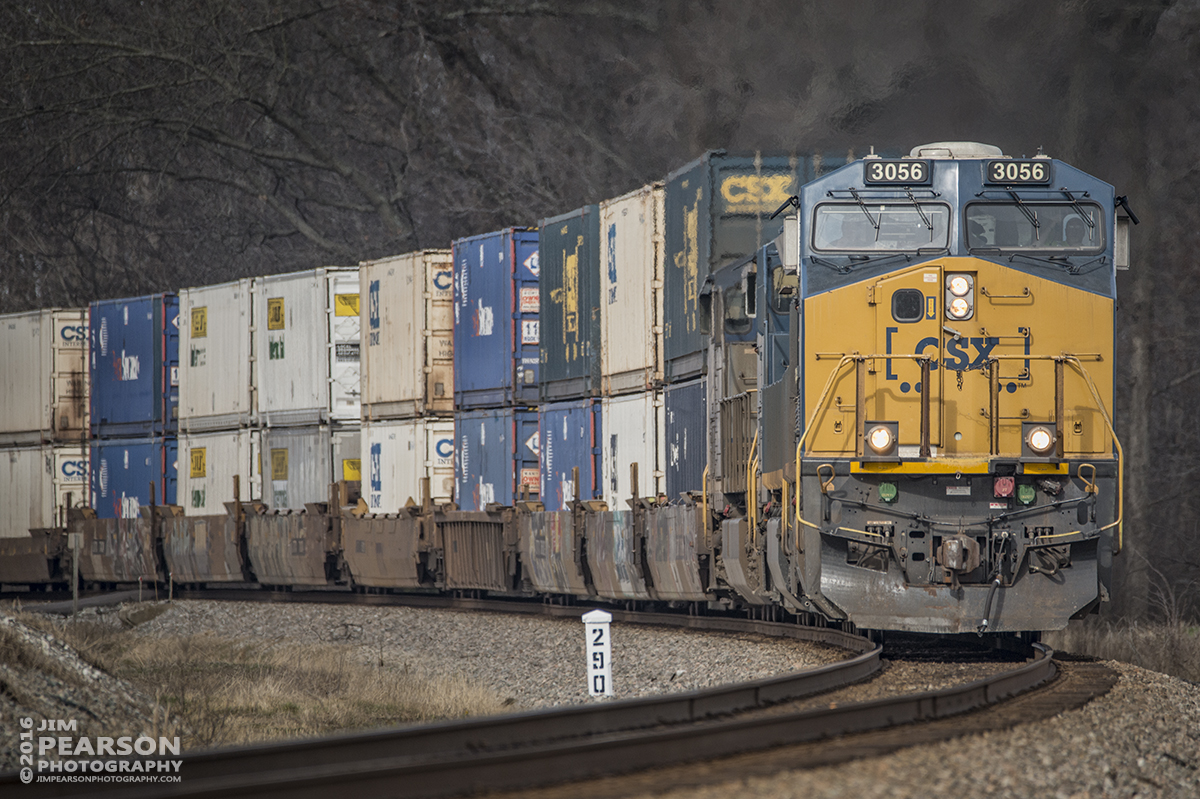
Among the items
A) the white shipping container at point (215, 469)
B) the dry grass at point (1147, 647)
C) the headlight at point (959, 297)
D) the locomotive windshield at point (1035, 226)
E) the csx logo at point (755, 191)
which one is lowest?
the dry grass at point (1147, 647)

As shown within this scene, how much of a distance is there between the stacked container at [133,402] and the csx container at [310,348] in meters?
2.82

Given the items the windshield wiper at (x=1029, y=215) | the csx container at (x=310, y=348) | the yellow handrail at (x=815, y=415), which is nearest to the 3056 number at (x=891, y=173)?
the windshield wiper at (x=1029, y=215)

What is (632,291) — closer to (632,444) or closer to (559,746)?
(632,444)

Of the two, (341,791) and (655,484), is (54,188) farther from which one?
(341,791)

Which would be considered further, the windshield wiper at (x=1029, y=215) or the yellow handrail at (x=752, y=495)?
the yellow handrail at (x=752, y=495)

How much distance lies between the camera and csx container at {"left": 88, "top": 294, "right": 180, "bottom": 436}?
25484 mm

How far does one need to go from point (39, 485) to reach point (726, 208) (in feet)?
58.3

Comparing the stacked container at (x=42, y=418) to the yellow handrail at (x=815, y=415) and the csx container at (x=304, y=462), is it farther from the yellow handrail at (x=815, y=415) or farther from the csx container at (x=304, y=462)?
the yellow handrail at (x=815, y=415)

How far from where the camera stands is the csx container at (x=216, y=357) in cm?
2384

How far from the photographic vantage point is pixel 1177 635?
14367 mm

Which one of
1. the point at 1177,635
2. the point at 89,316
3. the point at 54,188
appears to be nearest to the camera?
the point at 1177,635

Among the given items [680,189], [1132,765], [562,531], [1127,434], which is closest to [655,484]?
[562,531]

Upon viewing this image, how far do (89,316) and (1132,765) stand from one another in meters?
23.9

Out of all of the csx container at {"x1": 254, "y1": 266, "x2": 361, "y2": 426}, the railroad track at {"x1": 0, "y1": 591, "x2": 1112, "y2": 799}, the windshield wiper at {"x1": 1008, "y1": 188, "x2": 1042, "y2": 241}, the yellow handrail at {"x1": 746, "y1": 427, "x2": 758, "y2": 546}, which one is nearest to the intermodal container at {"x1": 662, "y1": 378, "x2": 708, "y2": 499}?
the yellow handrail at {"x1": 746, "y1": 427, "x2": 758, "y2": 546}
